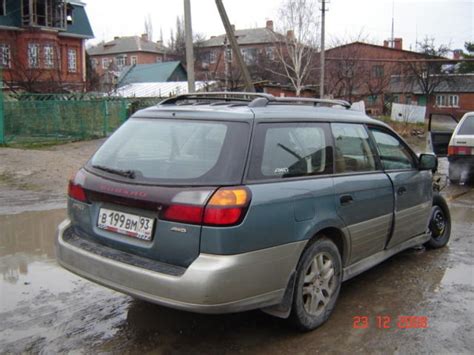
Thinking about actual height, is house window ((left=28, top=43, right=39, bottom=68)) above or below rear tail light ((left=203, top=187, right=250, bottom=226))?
above

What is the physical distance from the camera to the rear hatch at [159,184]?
3.01 m

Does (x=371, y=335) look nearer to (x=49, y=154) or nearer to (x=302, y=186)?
(x=302, y=186)

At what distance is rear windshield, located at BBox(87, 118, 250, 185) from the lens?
3111 millimetres

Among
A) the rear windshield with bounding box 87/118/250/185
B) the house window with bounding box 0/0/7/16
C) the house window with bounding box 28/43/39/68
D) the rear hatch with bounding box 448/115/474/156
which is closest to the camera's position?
the rear windshield with bounding box 87/118/250/185

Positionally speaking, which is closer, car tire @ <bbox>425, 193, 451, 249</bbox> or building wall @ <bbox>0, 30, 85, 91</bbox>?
car tire @ <bbox>425, 193, 451, 249</bbox>

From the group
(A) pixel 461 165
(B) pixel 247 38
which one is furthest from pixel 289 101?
(B) pixel 247 38

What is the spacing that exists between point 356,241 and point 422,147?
1841 cm

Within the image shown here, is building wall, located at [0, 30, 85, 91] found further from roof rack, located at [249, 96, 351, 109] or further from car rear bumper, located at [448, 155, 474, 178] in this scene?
roof rack, located at [249, 96, 351, 109]

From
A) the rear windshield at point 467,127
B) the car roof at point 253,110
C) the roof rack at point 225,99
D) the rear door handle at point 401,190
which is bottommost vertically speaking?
the rear door handle at point 401,190

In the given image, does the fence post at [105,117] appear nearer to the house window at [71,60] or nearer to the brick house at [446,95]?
the house window at [71,60]

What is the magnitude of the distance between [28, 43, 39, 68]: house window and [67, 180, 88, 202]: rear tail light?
2934 centimetres

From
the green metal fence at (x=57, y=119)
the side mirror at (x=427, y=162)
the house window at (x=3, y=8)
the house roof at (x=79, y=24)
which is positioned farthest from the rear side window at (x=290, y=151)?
the house roof at (x=79, y=24)

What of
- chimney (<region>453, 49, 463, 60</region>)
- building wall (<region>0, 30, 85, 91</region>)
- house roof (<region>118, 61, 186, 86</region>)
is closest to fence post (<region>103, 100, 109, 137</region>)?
building wall (<region>0, 30, 85, 91</region>)

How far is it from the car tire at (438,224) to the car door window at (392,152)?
97 centimetres
